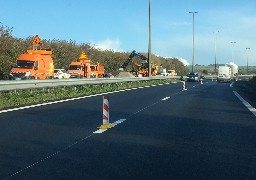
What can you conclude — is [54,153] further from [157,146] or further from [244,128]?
[244,128]

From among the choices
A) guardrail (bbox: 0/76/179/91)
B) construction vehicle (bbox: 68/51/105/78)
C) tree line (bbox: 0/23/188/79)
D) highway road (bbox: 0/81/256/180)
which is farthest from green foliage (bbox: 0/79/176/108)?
construction vehicle (bbox: 68/51/105/78)

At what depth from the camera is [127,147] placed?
8867 mm

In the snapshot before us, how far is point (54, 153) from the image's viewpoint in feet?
26.5

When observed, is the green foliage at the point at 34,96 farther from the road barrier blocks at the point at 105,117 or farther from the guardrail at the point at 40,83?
the road barrier blocks at the point at 105,117

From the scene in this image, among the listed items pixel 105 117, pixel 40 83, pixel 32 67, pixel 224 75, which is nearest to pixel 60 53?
pixel 32 67

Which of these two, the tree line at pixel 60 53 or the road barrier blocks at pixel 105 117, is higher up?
the tree line at pixel 60 53

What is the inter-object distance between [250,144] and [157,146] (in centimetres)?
204

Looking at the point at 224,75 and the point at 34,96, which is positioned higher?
the point at 224,75

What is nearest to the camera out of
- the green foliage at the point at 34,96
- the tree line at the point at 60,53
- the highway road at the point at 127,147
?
the highway road at the point at 127,147

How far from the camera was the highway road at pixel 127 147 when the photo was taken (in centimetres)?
675

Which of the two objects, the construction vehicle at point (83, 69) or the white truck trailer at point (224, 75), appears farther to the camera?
the white truck trailer at point (224, 75)

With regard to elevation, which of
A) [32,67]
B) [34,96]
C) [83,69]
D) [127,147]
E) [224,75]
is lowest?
[127,147]

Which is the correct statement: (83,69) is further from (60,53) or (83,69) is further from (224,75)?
(224,75)

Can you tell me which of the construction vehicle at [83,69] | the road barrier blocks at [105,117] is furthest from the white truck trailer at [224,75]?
the road barrier blocks at [105,117]
